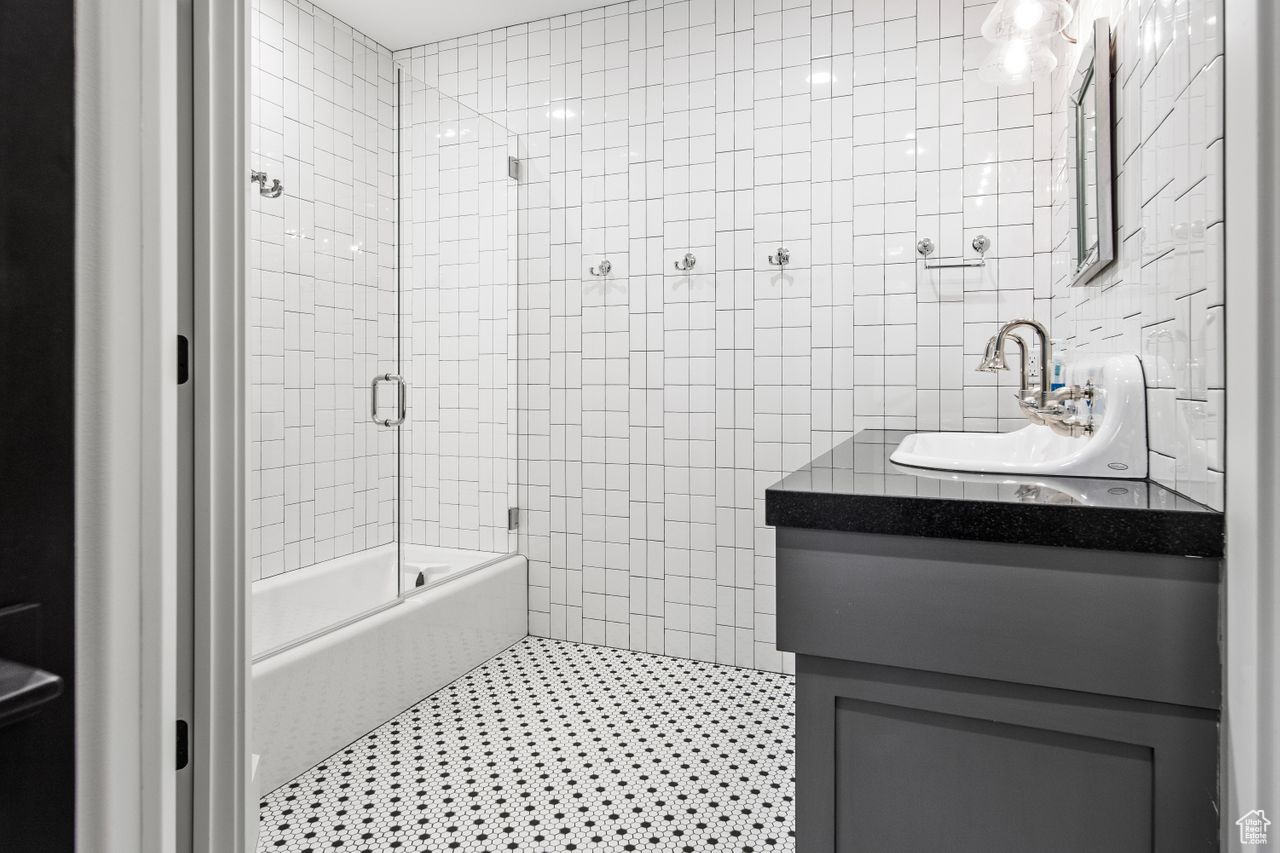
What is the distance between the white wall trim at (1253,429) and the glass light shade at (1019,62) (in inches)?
→ 44.8

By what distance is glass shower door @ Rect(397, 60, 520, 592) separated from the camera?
2.62 m

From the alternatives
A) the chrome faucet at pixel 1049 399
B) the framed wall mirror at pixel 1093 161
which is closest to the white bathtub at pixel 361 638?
the chrome faucet at pixel 1049 399

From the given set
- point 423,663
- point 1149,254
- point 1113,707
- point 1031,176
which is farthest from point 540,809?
point 1031,176

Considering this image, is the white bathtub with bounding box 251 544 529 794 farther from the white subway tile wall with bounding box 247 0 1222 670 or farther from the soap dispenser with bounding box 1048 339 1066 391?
the soap dispenser with bounding box 1048 339 1066 391

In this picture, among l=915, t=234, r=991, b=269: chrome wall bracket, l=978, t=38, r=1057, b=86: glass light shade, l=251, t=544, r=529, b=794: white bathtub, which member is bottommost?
l=251, t=544, r=529, b=794: white bathtub

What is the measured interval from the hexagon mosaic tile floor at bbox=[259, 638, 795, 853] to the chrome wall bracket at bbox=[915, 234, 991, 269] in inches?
63.4

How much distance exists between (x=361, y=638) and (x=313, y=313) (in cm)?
124

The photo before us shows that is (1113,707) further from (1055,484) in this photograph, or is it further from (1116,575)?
(1055,484)

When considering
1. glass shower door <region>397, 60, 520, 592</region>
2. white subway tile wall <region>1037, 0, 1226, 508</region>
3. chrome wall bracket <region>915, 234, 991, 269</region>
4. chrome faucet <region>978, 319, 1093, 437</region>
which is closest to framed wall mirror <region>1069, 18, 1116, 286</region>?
white subway tile wall <region>1037, 0, 1226, 508</region>

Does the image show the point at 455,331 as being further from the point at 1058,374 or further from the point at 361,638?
the point at 1058,374

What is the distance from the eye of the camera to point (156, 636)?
2.57 ft

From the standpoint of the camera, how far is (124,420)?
0.75 m

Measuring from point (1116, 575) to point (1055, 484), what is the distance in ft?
0.84

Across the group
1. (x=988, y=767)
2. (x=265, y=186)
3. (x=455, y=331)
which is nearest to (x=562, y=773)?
(x=988, y=767)
